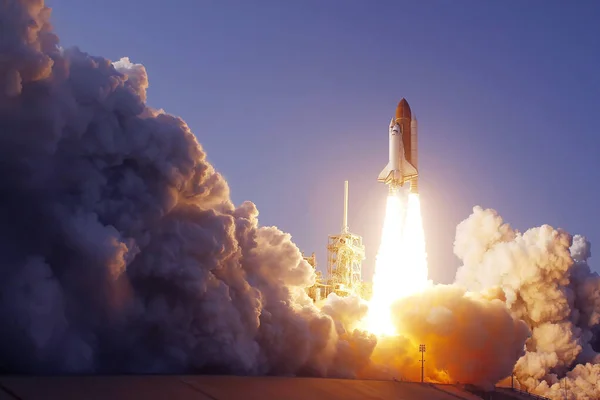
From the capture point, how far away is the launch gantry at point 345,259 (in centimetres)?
7788

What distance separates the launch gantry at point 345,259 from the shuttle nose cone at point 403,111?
1375 centimetres

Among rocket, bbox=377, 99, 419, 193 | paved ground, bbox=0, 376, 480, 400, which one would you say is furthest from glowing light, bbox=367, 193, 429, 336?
paved ground, bbox=0, 376, 480, 400

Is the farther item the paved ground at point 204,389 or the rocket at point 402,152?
the rocket at point 402,152

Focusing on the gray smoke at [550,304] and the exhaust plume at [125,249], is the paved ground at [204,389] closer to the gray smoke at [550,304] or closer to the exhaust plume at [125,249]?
the exhaust plume at [125,249]

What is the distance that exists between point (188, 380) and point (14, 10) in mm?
19243

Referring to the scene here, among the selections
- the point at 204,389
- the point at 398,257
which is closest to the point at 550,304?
the point at 398,257

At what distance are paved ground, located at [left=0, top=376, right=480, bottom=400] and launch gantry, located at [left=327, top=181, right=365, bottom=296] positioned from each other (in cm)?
2196

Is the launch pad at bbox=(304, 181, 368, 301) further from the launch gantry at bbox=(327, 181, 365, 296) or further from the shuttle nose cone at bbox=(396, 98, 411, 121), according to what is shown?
the shuttle nose cone at bbox=(396, 98, 411, 121)

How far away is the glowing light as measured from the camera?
2702 inches

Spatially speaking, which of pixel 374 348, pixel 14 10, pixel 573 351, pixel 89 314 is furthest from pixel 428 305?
pixel 14 10

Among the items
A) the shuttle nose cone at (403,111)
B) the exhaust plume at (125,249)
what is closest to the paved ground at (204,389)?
the exhaust plume at (125,249)

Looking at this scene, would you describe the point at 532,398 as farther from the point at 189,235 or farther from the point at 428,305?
the point at 189,235

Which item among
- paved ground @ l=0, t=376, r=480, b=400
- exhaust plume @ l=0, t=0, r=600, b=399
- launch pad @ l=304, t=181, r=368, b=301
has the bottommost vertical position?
paved ground @ l=0, t=376, r=480, b=400

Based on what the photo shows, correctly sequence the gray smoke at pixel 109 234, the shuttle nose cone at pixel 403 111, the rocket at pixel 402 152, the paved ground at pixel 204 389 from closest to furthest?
1. the paved ground at pixel 204 389
2. the gray smoke at pixel 109 234
3. the rocket at pixel 402 152
4. the shuttle nose cone at pixel 403 111
